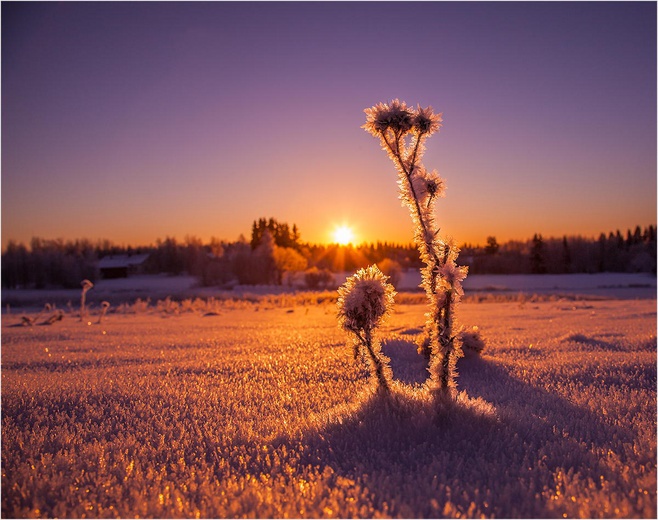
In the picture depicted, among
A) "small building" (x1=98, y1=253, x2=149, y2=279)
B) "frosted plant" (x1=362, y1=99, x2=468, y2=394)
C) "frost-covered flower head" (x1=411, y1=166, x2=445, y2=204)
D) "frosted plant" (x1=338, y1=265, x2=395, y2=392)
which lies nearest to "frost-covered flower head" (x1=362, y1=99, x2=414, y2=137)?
"frosted plant" (x1=362, y1=99, x2=468, y2=394)

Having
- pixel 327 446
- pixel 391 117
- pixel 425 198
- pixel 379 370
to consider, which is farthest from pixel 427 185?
pixel 327 446

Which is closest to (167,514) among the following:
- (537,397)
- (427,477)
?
(427,477)

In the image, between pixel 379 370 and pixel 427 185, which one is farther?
pixel 379 370

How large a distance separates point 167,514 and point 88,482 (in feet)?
2.80

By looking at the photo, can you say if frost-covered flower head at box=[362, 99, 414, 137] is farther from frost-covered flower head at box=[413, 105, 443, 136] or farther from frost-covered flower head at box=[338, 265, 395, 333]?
frost-covered flower head at box=[338, 265, 395, 333]

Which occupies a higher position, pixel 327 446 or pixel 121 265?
pixel 121 265

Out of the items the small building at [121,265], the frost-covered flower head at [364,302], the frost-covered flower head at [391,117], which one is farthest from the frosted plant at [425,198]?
the small building at [121,265]

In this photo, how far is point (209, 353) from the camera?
9852mm

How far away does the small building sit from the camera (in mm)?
90750

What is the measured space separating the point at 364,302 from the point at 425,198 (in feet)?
3.21

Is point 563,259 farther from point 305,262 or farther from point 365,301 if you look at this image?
point 365,301

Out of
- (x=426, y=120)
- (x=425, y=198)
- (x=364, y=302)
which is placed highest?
(x=426, y=120)

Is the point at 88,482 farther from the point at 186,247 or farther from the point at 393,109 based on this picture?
the point at 186,247

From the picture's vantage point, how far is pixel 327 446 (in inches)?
141
